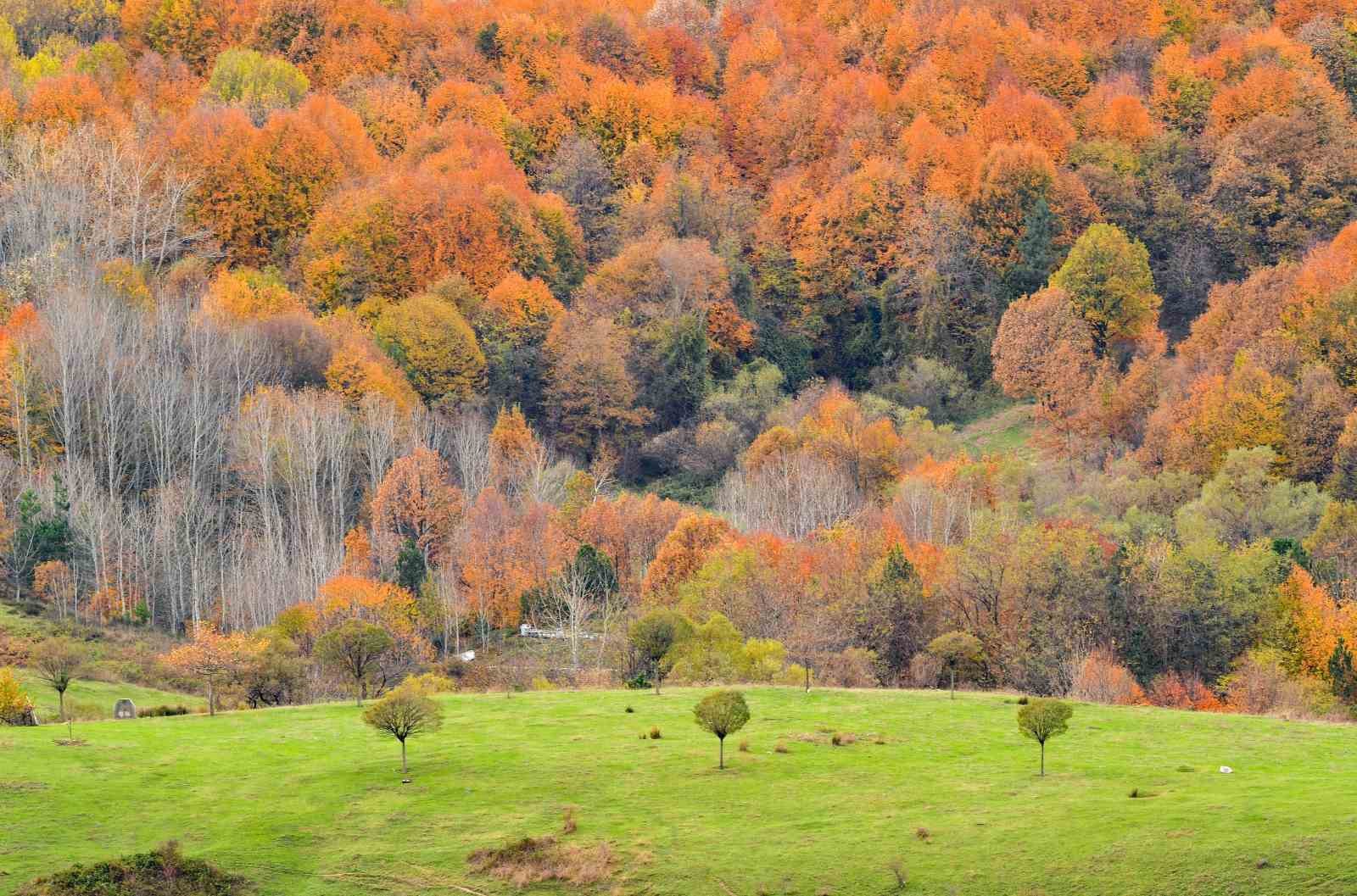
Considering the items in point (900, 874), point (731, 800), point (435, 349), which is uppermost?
point (435, 349)

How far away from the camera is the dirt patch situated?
45875 mm

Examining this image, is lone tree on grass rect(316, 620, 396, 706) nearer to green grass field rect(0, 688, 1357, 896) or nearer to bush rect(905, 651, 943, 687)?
green grass field rect(0, 688, 1357, 896)

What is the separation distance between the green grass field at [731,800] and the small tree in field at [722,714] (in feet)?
4.14

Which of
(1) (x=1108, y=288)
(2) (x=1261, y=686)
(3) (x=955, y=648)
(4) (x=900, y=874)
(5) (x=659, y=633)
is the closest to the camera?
(4) (x=900, y=874)

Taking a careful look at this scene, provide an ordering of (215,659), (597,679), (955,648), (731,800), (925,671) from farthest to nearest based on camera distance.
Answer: (925,671), (597,679), (955,648), (215,659), (731,800)

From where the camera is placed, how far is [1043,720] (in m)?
50.5

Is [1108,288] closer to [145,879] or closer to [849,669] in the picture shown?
[849,669]

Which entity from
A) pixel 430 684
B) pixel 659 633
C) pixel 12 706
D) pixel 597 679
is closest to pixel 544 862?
pixel 12 706

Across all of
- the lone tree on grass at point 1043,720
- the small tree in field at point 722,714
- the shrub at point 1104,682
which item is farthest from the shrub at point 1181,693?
the small tree in field at point 722,714

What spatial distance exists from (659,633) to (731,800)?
1829 cm

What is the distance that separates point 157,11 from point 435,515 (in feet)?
334

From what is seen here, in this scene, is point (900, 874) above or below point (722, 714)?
below

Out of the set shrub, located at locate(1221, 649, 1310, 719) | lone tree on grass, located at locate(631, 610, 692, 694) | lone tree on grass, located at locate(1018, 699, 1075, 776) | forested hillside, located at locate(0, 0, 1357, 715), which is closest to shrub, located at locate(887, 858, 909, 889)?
lone tree on grass, located at locate(1018, 699, 1075, 776)

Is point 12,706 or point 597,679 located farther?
point 597,679
